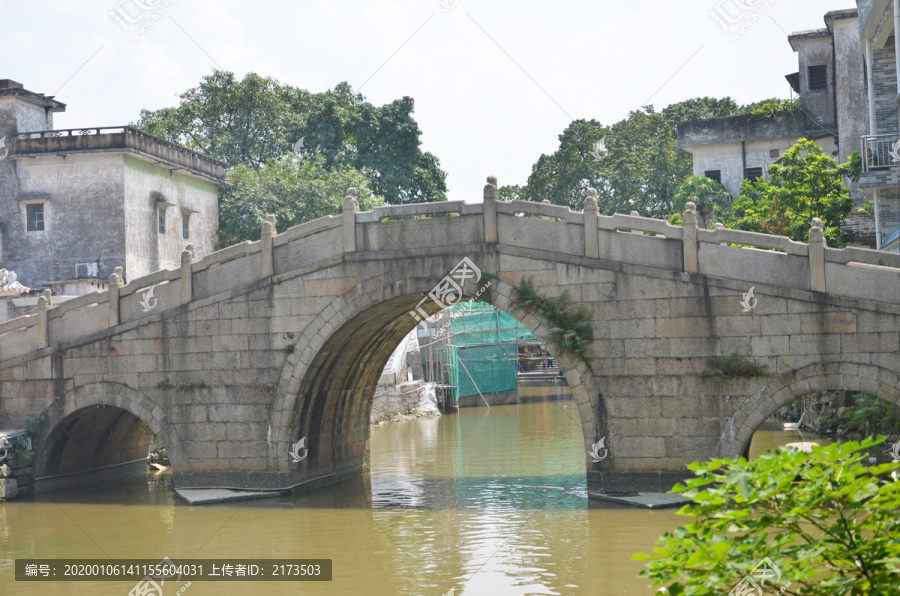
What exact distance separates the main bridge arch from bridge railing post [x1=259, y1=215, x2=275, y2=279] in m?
1.20

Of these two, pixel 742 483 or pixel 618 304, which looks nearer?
pixel 742 483

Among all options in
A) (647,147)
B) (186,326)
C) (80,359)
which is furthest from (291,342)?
(647,147)

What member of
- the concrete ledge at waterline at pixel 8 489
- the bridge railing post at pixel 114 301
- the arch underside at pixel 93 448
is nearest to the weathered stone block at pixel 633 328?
the bridge railing post at pixel 114 301

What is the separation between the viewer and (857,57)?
71.2 ft

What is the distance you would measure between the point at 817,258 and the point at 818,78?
16.3 meters

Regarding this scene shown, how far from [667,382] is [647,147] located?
28.6 meters

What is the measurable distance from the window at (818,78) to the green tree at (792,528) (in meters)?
24.9

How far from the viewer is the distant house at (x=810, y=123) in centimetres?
2152

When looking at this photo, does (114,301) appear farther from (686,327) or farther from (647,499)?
(686,327)

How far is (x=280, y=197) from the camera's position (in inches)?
1214

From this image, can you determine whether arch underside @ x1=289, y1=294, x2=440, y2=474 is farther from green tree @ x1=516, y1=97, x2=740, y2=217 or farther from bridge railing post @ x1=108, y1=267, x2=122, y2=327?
green tree @ x1=516, y1=97, x2=740, y2=217

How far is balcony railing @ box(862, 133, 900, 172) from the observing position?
16.6 metres

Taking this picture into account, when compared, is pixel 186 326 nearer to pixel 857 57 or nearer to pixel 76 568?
pixel 76 568

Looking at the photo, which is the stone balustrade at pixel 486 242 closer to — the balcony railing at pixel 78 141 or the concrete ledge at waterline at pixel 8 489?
the concrete ledge at waterline at pixel 8 489
